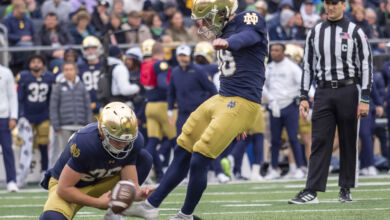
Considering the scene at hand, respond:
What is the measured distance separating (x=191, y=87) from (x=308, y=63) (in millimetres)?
3565

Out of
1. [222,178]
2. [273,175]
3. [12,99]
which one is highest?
[12,99]

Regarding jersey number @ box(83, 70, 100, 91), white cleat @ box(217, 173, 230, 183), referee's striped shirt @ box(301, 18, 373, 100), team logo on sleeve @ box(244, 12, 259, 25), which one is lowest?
white cleat @ box(217, 173, 230, 183)

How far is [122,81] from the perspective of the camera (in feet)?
38.8

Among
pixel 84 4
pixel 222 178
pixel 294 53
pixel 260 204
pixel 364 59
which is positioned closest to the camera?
pixel 364 59

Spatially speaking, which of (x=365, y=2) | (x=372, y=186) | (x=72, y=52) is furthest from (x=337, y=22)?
(x=365, y=2)

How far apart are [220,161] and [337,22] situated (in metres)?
4.26

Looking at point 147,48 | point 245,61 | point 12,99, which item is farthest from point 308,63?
point 147,48

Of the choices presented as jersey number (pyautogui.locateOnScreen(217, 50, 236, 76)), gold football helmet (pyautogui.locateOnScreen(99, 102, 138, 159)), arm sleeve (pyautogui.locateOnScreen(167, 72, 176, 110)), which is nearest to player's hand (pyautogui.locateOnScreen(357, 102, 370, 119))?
jersey number (pyautogui.locateOnScreen(217, 50, 236, 76))

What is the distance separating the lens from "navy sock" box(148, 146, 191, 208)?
616 centimetres

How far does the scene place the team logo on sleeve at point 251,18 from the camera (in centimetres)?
623

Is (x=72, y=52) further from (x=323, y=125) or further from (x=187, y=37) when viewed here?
(x=323, y=125)

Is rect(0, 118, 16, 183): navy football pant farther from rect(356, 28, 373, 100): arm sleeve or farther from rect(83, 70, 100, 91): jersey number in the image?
rect(356, 28, 373, 100): arm sleeve

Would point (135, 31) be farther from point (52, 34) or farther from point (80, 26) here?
point (52, 34)

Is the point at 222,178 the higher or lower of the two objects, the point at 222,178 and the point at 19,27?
the lower
